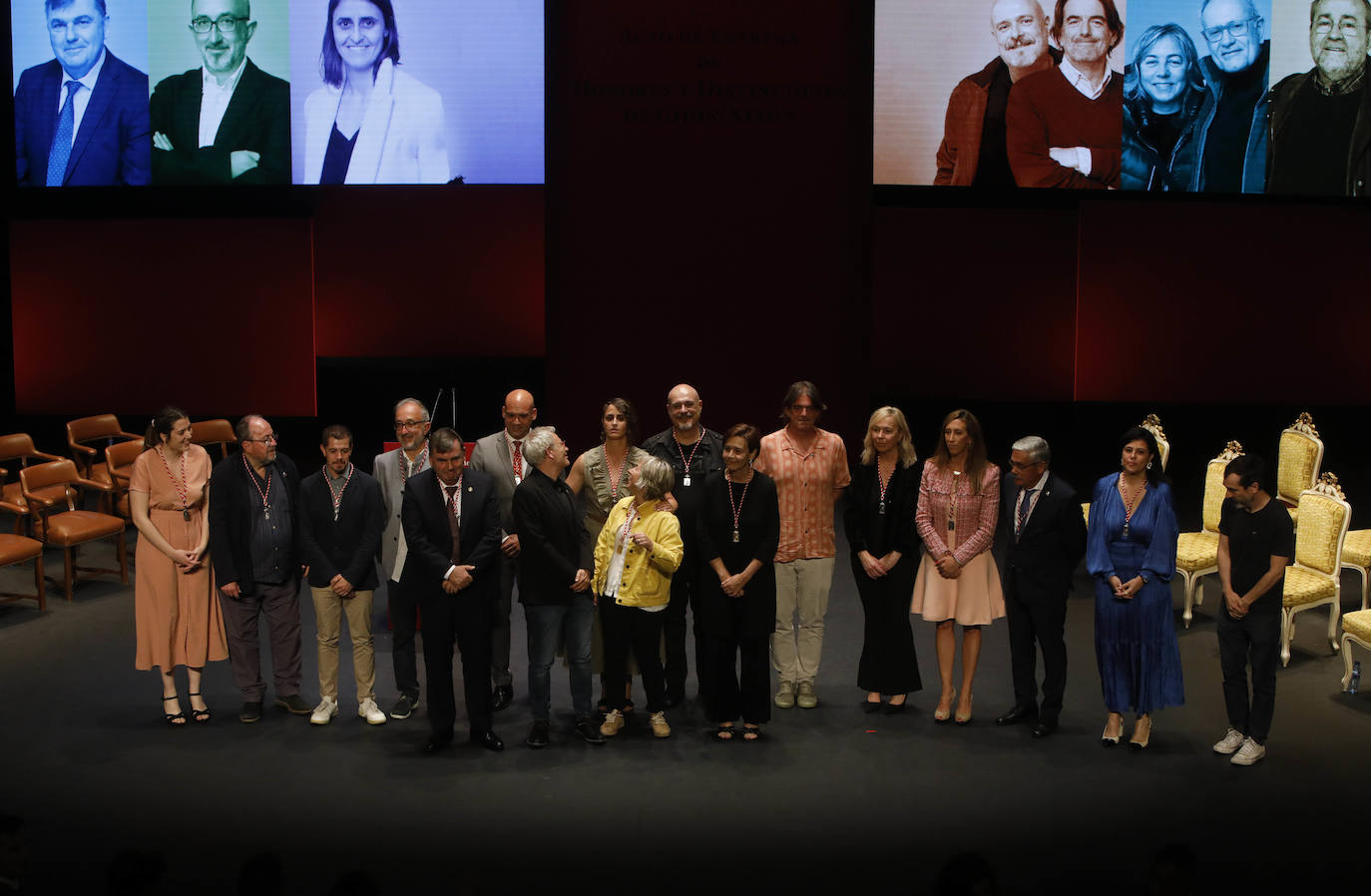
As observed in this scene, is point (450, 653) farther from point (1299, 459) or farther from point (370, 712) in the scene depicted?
Result: point (1299, 459)

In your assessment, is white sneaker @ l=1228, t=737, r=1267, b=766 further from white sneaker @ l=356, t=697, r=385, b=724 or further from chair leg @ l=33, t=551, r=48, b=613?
chair leg @ l=33, t=551, r=48, b=613

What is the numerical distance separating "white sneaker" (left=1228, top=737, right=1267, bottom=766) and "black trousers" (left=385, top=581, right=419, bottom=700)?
126 inches

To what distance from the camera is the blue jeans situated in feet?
16.8

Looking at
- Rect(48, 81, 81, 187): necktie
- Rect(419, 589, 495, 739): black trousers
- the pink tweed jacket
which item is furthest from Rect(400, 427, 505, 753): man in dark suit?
Rect(48, 81, 81, 187): necktie

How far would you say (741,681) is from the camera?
5.21 metres

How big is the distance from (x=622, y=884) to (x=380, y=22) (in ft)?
25.7

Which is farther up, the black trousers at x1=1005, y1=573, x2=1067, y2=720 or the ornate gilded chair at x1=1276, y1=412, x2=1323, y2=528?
the ornate gilded chair at x1=1276, y1=412, x2=1323, y2=528

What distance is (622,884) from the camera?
4.06 m

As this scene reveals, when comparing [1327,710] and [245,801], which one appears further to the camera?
[1327,710]

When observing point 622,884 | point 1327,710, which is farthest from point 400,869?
point 1327,710

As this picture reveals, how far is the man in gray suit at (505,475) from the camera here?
5.55 metres

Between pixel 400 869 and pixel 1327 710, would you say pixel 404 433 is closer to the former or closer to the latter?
pixel 400 869

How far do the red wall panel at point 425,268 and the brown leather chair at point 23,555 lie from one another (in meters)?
4.78

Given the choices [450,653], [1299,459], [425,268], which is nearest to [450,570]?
[450,653]
